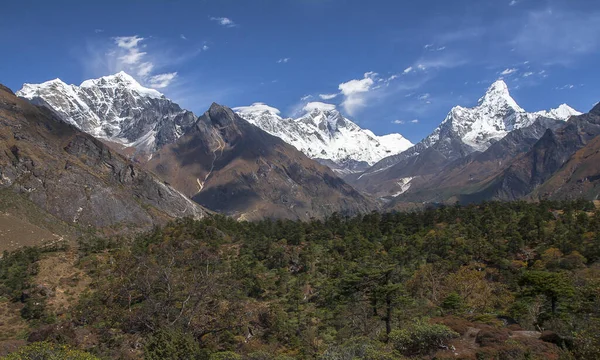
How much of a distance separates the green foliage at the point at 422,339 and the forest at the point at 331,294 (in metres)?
0.10

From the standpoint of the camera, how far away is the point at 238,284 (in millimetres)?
85625

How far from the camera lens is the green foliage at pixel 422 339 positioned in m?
41.8

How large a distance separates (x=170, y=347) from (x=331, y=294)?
4054cm

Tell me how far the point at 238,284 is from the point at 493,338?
53105 millimetres

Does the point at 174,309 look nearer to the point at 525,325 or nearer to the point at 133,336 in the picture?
the point at 133,336

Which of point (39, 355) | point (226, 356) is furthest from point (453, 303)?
point (39, 355)

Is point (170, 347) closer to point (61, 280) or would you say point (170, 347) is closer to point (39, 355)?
point (39, 355)

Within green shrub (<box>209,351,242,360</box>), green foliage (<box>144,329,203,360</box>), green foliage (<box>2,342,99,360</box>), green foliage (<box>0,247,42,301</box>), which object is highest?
green foliage (<box>0,247,42,301</box>)

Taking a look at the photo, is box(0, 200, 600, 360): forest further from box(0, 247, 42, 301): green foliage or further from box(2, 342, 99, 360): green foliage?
box(0, 247, 42, 301): green foliage

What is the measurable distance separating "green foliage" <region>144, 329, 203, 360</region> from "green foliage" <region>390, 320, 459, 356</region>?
20.6 metres

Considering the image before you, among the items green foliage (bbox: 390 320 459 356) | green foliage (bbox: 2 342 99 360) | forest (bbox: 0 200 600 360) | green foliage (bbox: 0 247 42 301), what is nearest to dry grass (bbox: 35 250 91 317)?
forest (bbox: 0 200 600 360)

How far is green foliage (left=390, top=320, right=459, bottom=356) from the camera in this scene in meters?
41.8

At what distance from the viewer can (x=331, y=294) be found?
261 feet

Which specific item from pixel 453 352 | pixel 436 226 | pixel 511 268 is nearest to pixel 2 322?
pixel 453 352
